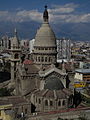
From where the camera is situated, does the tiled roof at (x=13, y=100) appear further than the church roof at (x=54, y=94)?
Yes

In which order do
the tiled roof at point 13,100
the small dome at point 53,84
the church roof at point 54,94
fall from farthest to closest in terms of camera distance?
1. the small dome at point 53,84
2. the tiled roof at point 13,100
3. the church roof at point 54,94

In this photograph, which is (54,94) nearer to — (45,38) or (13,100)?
(13,100)

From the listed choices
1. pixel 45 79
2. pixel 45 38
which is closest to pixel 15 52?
pixel 45 38

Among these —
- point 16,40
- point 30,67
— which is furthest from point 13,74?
point 30,67

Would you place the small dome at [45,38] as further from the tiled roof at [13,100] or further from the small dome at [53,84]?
the tiled roof at [13,100]

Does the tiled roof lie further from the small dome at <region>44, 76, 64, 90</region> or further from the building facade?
the building facade

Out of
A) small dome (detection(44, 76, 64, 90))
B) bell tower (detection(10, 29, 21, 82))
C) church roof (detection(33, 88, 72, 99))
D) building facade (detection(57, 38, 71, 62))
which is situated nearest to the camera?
church roof (detection(33, 88, 72, 99))

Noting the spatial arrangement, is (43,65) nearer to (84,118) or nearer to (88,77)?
(84,118)

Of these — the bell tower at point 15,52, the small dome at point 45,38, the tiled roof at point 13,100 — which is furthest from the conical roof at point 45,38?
the tiled roof at point 13,100

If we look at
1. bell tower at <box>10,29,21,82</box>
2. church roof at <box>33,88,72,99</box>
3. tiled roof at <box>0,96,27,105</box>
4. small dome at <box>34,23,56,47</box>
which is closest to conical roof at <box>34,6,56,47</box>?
small dome at <box>34,23,56,47</box>
